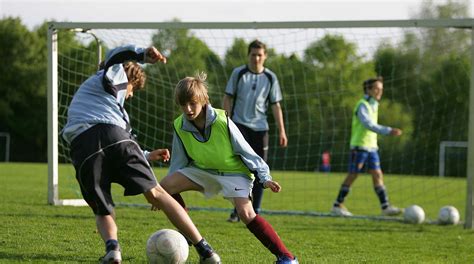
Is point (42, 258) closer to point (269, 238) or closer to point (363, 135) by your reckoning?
point (269, 238)

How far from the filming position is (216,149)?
17.9ft

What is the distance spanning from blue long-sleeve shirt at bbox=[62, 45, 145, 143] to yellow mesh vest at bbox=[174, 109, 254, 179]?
57cm

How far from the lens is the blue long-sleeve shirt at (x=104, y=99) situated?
16.2 ft

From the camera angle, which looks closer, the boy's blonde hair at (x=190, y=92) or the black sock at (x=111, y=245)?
the black sock at (x=111, y=245)

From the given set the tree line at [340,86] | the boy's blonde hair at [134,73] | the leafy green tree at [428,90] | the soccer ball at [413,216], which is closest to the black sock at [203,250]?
the boy's blonde hair at [134,73]

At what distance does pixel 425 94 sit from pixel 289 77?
9.02m

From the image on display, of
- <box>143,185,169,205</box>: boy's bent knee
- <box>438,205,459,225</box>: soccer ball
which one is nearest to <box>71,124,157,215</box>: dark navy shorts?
<box>143,185,169,205</box>: boy's bent knee

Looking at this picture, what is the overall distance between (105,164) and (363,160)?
6.12 meters

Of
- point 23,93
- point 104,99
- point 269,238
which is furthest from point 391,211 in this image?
point 23,93

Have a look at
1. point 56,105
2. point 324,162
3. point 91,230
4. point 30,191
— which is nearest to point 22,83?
point 324,162

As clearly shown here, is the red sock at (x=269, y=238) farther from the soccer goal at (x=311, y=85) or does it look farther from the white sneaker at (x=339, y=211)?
the white sneaker at (x=339, y=211)

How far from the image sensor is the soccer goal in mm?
9875

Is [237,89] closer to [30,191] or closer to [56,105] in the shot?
[56,105]

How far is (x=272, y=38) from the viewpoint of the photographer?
1046 centimetres
